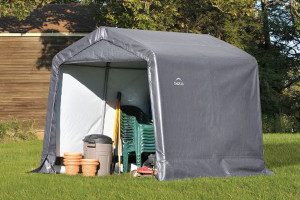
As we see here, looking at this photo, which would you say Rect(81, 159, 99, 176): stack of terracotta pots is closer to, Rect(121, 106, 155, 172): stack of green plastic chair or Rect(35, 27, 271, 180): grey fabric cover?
Rect(35, 27, 271, 180): grey fabric cover

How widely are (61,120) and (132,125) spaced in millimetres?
1290

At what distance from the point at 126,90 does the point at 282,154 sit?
12.9ft

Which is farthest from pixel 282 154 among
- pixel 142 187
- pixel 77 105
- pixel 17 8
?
pixel 17 8

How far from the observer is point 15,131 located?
2056 centimetres

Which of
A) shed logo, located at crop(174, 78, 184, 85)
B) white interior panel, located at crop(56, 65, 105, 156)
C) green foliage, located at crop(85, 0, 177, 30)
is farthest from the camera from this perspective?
green foliage, located at crop(85, 0, 177, 30)

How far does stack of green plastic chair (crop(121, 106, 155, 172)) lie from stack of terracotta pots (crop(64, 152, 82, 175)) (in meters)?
1.00

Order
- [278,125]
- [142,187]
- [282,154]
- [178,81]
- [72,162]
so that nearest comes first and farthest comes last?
[142,187]
[178,81]
[72,162]
[282,154]
[278,125]

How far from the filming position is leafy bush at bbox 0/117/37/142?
20188 mm

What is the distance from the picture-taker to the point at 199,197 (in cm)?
888

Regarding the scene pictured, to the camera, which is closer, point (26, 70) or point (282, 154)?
point (282, 154)

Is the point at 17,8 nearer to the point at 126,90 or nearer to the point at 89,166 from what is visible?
the point at 126,90

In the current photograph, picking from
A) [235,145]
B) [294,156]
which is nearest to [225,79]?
[235,145]

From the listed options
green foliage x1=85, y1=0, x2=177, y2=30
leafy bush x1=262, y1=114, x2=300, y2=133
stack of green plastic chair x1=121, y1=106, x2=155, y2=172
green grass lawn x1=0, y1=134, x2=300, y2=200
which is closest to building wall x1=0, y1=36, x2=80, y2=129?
green foliage x1=85, y1=0, x2=177, y2=30

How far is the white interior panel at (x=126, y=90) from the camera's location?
44.1 feet
